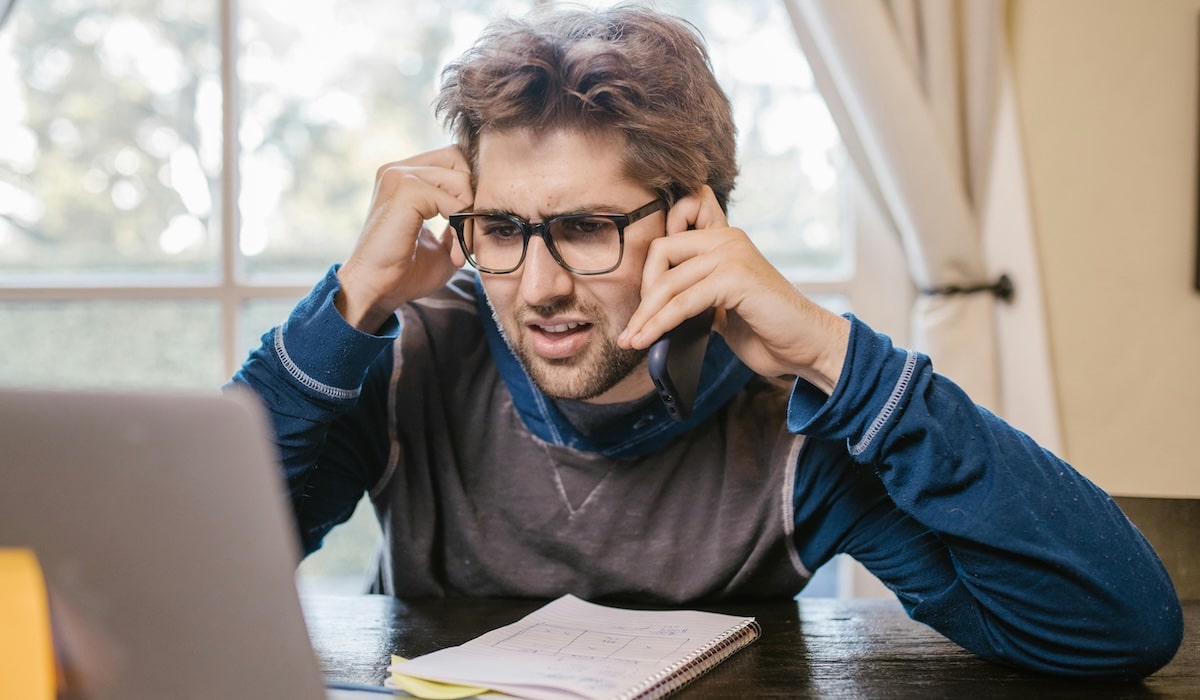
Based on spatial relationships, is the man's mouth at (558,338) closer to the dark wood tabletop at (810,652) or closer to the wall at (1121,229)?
the dark wood tabletop at (810,652)

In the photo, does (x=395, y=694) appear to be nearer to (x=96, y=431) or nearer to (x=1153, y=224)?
(x=96, y=431)

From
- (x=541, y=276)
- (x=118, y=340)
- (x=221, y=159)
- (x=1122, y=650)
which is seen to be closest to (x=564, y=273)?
(x=541, y=276)

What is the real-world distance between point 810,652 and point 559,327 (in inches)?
20.4

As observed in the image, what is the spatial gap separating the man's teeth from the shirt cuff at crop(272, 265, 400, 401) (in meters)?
0.21

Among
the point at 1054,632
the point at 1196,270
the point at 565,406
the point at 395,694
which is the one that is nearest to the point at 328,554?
the point at 565,406

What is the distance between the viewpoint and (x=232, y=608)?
573 millimetres

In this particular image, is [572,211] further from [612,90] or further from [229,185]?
[229,185]

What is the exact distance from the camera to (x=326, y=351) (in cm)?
123

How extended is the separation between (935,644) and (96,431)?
2.84 ft

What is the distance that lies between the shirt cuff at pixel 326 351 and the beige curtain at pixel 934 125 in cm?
120

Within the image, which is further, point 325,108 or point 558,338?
point 325,108

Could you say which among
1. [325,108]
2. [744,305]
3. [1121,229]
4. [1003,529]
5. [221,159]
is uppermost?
[325,108]

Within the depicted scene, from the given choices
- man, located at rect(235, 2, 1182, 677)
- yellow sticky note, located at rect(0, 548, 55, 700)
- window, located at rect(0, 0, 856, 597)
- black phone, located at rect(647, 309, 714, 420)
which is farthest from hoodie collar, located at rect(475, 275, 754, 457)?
window, located at rect(0, 0, 856, 597)

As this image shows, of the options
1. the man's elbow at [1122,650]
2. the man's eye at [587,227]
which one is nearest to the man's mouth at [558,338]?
the man's eye at [587,227]
